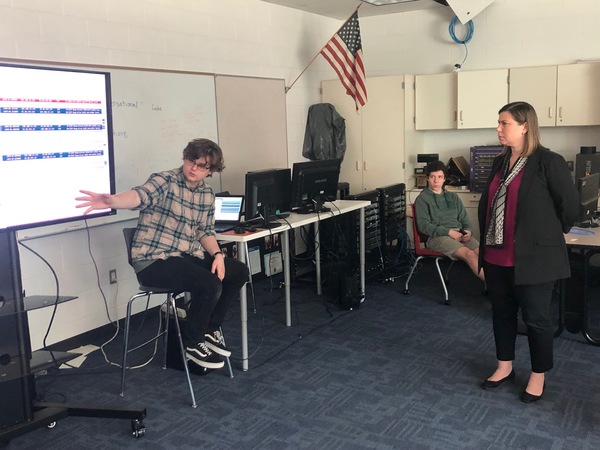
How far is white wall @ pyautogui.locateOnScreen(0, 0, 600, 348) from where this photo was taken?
3781mm

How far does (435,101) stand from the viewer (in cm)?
623

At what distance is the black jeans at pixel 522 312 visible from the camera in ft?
9.71

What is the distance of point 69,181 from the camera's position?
A: 9.02 ft

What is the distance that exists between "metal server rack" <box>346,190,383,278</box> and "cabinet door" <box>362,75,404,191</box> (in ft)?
2.70

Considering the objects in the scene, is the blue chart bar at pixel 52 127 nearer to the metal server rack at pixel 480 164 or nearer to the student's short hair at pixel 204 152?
the student's short hair at pixel 204 152

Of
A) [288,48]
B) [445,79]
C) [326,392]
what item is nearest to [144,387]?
[326,392]

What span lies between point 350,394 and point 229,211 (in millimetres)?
1462

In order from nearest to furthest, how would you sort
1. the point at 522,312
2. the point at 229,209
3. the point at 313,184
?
the point at 522,312
the point at 229,209
the point at 313,184

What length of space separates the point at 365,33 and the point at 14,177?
5.15 meters

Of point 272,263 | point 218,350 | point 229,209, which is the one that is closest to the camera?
point 218,350

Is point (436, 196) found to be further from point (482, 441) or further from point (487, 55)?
point (482, 441)

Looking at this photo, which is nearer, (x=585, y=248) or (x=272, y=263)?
(x=585, y=248)

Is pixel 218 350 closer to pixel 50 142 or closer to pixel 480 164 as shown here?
pixel 50 142

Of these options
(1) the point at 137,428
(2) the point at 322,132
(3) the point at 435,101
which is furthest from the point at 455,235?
(1) the point at 137,428
